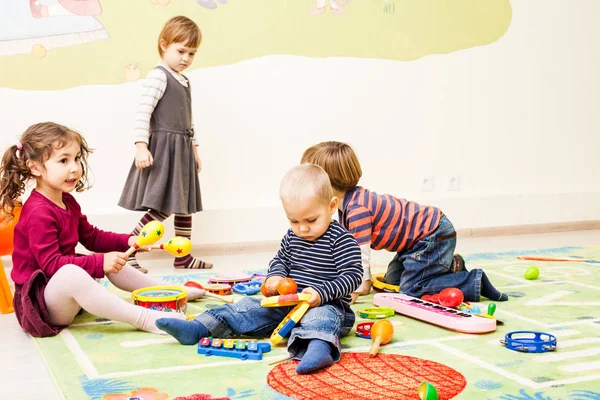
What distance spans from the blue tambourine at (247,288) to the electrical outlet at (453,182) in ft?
5.65

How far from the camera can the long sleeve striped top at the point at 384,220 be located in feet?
7.38

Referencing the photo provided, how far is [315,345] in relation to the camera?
1.63 meters

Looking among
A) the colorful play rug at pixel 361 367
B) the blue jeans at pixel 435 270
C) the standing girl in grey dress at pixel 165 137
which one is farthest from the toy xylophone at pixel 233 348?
the standing girl in grey dress at pixel 165 137

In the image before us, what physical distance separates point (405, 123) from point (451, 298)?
1796 mm

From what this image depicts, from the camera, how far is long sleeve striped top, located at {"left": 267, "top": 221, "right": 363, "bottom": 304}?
1811 millimetres

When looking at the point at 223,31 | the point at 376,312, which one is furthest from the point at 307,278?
the point at 223,31

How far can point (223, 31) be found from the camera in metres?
3.38

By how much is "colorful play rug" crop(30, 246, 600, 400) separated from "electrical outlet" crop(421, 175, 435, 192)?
5.76 feet

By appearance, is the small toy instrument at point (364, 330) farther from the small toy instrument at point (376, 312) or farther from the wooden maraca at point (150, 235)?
the wooden maraca at point (150, 235)

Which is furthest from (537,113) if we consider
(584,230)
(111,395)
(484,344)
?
(111,395)

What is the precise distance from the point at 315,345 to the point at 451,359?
0.32 meters

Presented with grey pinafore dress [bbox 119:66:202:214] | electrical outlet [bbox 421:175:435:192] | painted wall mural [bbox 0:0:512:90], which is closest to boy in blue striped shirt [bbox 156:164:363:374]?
grey pinafore dress [bbox 119:66:202:214]

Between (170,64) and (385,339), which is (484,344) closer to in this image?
(385,339)

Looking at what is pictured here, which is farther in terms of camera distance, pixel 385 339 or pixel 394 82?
pixel 394 82
